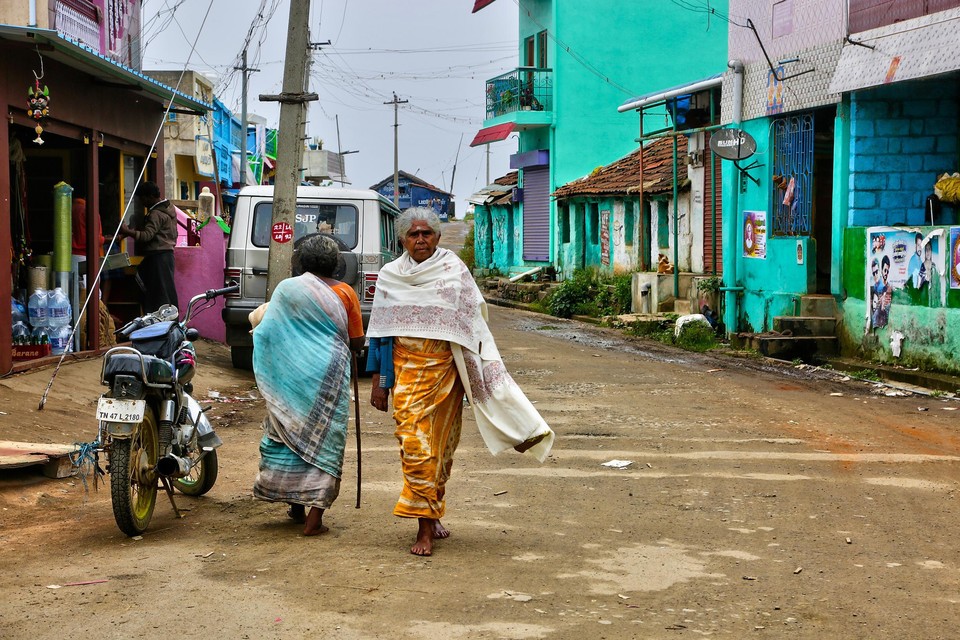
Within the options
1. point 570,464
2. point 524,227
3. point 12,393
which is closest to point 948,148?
point 570,464

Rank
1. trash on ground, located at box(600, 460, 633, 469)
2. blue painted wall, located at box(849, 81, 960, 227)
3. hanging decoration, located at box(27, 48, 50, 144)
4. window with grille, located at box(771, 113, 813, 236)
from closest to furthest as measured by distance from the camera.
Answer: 1. trash on ground, located at box(600, 460, 633, 469)
2. hanging decoration, located at box(27, 48, 50, 144)
3. blue painted wall, located at box(849, 81, 960, 227)
4. window with grille, located at box(771, 113, 813, 236)

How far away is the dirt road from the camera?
4.55 meters

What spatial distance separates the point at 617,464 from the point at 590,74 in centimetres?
2631

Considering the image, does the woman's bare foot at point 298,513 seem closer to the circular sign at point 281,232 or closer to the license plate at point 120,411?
the license plate at point 120,411

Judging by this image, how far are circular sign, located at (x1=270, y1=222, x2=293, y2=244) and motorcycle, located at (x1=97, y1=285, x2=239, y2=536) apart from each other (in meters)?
5.70

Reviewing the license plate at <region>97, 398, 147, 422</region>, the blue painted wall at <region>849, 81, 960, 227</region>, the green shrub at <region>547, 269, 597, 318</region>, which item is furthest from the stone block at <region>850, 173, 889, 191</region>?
the license plate at <region>97, 398, 147, 422</region>

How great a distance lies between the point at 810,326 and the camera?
15.2m

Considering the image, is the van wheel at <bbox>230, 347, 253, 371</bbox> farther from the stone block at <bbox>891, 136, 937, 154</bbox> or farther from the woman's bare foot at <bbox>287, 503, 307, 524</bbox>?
the stone block at <bbox>891, 136, 937, 154</bbox>

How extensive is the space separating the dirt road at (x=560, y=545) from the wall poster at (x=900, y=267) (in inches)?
129

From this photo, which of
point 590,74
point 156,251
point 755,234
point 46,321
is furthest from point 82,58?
point 590,74

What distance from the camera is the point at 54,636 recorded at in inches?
171

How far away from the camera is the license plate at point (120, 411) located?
577cm

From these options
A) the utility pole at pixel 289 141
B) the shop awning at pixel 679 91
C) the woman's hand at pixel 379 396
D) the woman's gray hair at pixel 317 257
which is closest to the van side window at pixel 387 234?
the utility pole at pixel 289 141

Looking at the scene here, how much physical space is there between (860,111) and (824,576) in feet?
35.4
